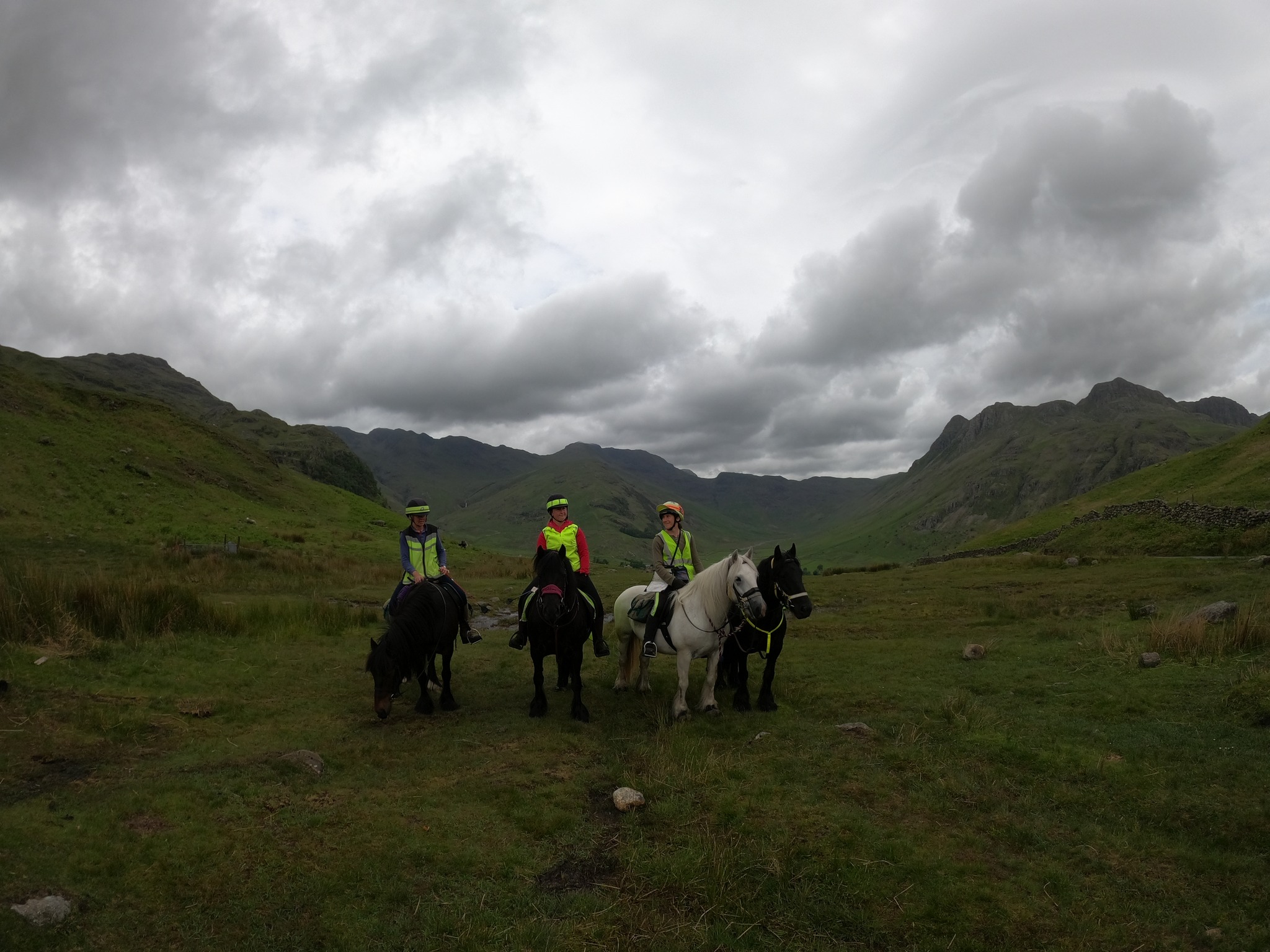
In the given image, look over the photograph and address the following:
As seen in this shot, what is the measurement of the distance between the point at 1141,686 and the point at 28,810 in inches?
561

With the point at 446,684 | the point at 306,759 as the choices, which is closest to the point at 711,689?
the point at 446,684

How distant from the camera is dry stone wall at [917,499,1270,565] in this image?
33312 mm

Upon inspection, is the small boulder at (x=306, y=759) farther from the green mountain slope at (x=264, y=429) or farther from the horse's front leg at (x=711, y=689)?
the green mountain slope at (x=264, y=429)

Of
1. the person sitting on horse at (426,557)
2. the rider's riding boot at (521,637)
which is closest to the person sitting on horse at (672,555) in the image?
the rider's riding boot at (521,637)

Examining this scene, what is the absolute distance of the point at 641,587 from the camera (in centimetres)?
1229

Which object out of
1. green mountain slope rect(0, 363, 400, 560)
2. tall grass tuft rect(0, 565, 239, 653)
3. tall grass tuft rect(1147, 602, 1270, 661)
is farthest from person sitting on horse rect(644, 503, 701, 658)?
green mountain slope rect(0, 363, 400, 560)

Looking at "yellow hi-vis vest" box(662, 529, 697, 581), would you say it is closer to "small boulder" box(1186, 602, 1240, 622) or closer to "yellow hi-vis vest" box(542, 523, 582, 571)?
"yellow hi-vis vest" box(542, 523, 582, 571)

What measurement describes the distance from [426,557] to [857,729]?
25.2 ft

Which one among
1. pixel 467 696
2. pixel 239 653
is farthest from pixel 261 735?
pixel 239 653

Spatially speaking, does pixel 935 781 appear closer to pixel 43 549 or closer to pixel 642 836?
pixel 642 836

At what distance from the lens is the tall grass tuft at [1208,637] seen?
10.9 meters

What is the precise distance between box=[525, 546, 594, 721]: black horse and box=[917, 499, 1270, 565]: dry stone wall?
3873cm

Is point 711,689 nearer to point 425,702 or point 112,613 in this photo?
point 425,702

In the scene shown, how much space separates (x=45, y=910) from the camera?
466 centimetres
